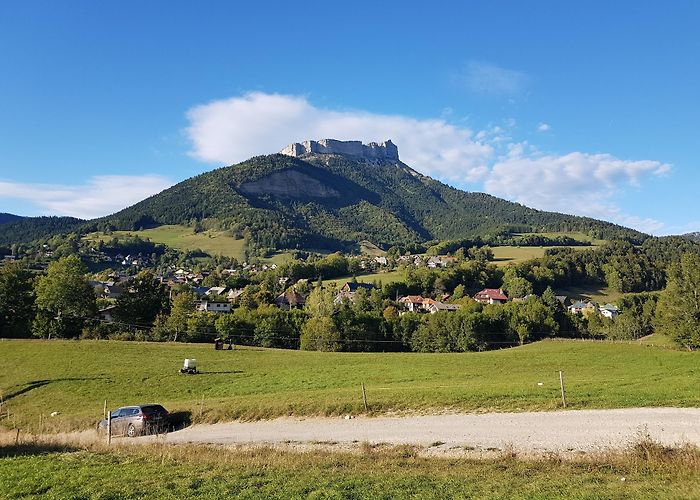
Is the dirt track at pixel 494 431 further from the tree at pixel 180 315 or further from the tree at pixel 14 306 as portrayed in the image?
the tree at pixel 14 306

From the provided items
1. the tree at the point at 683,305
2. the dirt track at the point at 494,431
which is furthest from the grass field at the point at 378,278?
the dirt track at the point at 494,431

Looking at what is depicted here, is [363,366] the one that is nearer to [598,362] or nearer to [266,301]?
[598,362]

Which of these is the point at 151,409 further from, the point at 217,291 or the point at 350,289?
the point at 217,291

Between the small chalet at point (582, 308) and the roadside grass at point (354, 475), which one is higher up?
the roadside grass at point (354, 475)

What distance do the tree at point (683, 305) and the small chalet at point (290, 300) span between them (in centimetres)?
8573

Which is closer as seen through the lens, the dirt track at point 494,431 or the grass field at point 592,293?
the dirt track at point 494,431

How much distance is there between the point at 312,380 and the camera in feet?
121

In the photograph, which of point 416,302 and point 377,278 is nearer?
point 416,302

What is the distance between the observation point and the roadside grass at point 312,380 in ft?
77.7

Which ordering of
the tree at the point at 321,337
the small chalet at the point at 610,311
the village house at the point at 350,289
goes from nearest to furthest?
the tree at the point at 321,337 < the village house at the point at 350,289 < the small chalet at the point at 610,311

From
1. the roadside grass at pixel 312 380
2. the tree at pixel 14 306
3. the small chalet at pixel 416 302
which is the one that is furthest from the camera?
the small chalet at pixel 416 302

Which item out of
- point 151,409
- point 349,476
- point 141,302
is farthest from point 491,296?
point 349,476

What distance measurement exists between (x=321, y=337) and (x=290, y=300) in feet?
182

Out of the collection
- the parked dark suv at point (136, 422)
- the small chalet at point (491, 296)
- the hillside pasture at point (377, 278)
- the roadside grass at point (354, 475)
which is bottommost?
the parked dark suv at point (136, 422)
